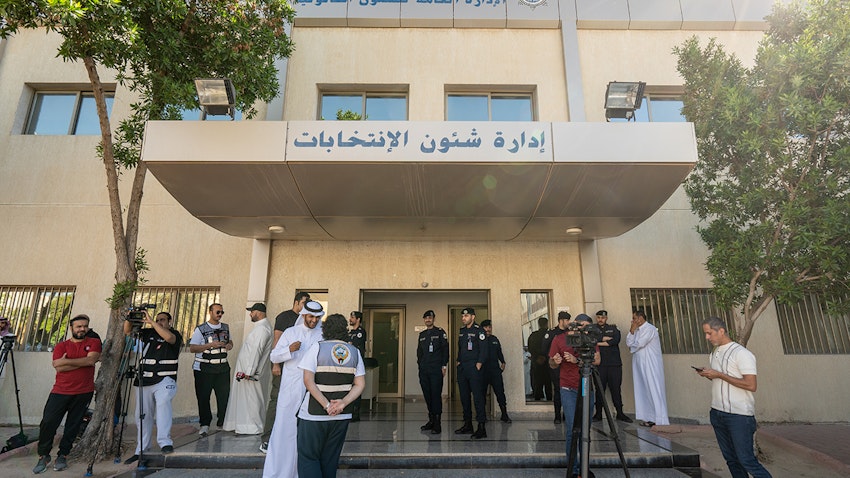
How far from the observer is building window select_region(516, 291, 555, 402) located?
341 inches

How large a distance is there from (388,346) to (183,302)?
16.4 ft

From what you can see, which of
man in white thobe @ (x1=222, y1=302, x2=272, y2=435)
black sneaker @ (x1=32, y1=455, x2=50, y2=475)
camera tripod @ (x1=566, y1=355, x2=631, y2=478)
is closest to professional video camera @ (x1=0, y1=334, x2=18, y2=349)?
black sneaker @ (x1=32, y1=455, x2=50, y2=475)

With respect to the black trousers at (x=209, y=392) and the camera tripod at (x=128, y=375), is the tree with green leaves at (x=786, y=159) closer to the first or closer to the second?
the black trousers at (x=209, y=392)

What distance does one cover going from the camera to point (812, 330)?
868cm

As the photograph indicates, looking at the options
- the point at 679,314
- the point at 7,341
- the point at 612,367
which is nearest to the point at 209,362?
the point at 7,341

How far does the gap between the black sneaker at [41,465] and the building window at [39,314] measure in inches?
160

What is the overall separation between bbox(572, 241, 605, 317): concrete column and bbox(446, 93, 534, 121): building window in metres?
3.14

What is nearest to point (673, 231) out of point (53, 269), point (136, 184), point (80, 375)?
point (136, 184)

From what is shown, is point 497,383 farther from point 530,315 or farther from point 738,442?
point 738,442

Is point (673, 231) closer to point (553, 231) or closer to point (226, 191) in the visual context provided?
point (553, 231)

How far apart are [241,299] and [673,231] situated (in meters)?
8.75

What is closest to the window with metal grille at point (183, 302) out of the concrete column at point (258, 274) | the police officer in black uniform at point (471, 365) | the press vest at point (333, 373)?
the concrete column at point (258, 274)

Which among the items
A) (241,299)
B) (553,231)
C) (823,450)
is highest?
(553,231)

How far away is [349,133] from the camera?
5871 mm
